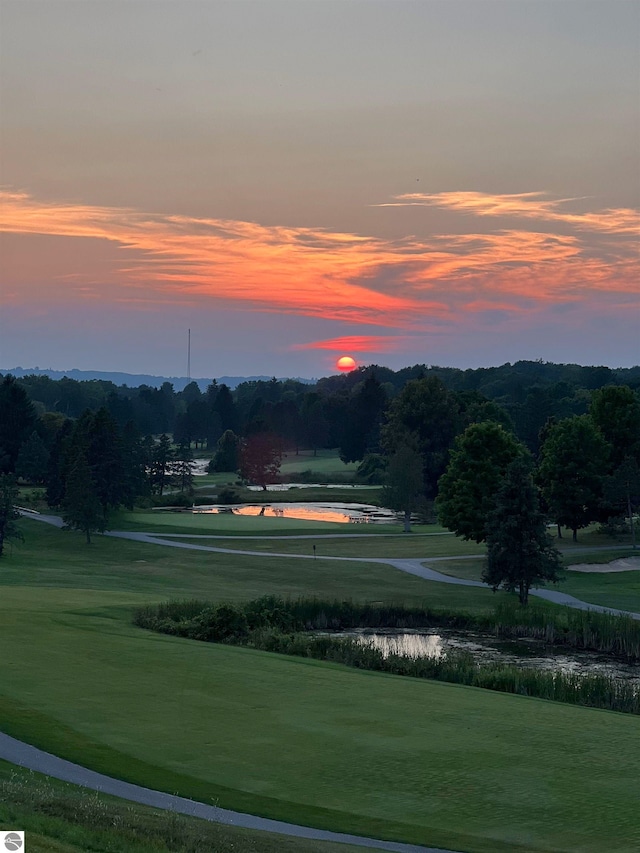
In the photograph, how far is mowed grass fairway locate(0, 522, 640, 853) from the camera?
1822cm

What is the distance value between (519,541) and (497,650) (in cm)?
931

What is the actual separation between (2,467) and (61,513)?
22853mm

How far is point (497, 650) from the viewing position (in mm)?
40688

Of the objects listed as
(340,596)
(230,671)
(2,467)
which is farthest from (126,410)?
(230,671)

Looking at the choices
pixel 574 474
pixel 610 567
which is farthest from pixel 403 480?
pixel 610 567

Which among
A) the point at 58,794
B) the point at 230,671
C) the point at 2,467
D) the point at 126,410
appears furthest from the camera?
the point at 126,410

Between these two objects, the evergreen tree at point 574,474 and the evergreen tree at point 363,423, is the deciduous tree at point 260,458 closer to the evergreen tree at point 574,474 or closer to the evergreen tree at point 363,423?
the evergreen tree at point 363,423

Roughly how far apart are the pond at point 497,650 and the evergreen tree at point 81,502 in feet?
104

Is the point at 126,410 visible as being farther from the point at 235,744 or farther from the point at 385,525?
the point at 235,744

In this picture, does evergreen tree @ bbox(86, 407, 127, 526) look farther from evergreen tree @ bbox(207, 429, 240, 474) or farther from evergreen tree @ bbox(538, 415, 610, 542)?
evergreen tree @ bbox(207, 429, 240, 474)

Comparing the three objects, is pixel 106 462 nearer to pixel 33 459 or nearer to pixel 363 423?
pixel 33 459

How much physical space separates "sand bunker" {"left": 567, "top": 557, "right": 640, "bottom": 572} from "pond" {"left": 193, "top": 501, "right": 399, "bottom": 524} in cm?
3196

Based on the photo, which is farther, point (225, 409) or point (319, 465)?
point (225, 409)

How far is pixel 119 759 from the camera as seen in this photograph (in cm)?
2034
